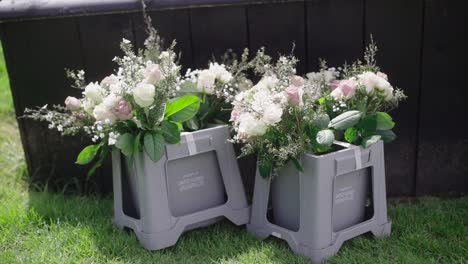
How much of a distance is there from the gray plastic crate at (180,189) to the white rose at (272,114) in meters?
0.34

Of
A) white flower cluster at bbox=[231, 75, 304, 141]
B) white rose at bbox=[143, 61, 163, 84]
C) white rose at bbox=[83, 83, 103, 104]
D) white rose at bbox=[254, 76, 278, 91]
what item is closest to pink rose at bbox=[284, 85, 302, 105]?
white flower cluster at bbox=[231, 75, 304, 141]

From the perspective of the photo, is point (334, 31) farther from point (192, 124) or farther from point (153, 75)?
point (153, 75)

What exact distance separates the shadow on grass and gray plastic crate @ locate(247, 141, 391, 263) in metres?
0.07

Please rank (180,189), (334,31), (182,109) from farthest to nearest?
(334,31), (180,189), (182,109)

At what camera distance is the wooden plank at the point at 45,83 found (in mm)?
2658

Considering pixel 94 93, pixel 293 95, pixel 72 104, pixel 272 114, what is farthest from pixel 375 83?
pixel 72 104

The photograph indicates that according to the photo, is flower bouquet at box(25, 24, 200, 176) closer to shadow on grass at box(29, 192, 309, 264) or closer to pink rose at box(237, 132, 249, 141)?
pink rose at box(237, 132, 249, 141)

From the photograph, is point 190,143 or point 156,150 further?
point 190,143

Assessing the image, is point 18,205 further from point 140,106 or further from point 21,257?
point 140,106

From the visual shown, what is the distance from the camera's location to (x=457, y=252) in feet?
7.06

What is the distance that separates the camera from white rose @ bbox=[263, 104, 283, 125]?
198 centimetres

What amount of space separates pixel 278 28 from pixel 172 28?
470mm

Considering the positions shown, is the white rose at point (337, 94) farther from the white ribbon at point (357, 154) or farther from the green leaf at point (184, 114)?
the green leaf at point (184, 114)

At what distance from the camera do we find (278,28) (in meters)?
2.56
